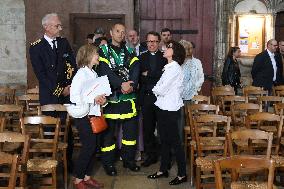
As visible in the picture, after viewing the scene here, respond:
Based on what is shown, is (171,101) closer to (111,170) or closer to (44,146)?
(111,170)

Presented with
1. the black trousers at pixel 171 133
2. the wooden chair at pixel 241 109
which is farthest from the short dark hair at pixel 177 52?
the wooden chair at pixel 241 109

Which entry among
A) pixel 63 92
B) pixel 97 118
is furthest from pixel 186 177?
pixel 63 92

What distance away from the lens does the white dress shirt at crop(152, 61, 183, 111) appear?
5086 mm

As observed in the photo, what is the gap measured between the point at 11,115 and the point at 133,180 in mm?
2303

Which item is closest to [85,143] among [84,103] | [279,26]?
[84,103]

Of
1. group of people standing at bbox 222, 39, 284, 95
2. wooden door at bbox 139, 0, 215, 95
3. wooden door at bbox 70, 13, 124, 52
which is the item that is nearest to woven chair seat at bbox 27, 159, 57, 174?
group of people standing at bbox 222, 39, 284, 95

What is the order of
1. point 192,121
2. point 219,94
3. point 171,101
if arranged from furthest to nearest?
point 219,94 < point 171,101 < point 192,121

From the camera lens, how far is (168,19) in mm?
10219

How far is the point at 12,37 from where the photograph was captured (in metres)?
9.89

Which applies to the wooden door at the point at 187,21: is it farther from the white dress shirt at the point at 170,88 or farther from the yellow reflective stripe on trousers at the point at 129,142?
the white dress shirt at the point at 170,88

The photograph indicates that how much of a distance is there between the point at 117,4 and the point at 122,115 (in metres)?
4.72

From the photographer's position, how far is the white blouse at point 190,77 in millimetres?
6559

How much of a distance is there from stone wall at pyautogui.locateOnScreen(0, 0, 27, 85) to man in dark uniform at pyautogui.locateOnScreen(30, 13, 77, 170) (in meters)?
4.45

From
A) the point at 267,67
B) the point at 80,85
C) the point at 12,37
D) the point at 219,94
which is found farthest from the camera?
the point at 12,37
